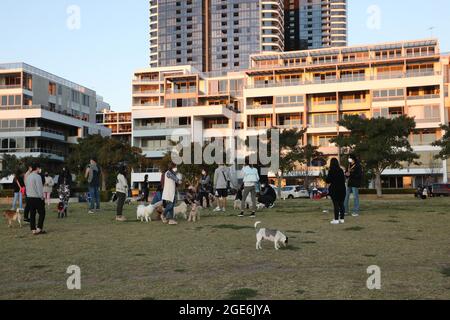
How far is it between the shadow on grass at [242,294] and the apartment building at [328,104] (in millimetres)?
57732

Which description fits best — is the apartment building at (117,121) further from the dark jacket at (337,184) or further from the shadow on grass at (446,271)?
the shadow on grass at (446,271)

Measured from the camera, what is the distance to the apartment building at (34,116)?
225 feet

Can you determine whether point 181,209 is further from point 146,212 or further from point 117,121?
point 117,121

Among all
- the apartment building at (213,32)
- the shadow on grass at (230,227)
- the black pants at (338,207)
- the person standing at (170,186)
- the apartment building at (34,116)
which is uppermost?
the apartment building at (213,32)

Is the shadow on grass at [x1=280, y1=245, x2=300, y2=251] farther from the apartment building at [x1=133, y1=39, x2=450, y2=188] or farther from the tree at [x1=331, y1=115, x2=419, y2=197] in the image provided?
the apartment building at [x1=133, y1=39, x2=450, y2=188]

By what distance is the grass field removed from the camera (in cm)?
566

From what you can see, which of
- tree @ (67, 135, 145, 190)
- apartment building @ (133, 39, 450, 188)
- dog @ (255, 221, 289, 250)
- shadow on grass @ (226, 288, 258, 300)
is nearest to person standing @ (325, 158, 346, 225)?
dog @ (255, 221, 289, 250)

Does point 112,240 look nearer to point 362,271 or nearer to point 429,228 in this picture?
point 362,271

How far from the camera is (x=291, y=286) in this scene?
586 centimetres

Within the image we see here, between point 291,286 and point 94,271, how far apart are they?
113 inches

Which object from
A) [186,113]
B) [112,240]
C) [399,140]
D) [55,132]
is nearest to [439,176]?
[399,140]

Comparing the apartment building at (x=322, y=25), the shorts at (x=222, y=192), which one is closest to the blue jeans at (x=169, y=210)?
the shorts at (x=222, y=192)

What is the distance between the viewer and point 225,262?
7617 mm

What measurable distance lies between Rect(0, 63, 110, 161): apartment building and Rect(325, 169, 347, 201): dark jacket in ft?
192
